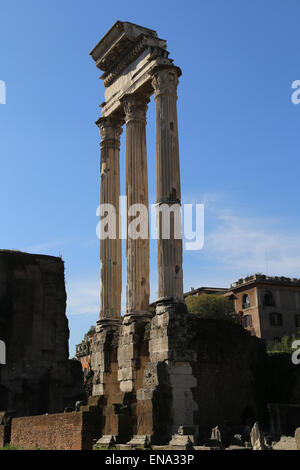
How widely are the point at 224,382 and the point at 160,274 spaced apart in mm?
3785

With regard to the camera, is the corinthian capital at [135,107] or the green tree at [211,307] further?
the green tree at [211,307]

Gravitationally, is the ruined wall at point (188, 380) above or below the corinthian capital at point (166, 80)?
below

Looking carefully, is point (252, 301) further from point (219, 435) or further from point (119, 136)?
point (219, 435)

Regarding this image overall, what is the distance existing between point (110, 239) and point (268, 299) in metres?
30.5

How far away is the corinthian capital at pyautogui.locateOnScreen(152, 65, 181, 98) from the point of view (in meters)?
18.6

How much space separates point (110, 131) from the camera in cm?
2234

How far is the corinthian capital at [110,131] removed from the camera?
22.3 meters

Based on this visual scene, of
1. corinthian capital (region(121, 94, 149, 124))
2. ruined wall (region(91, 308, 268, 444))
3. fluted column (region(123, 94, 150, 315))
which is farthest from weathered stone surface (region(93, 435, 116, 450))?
corinthian capital (region(121, 94, 149, 124))

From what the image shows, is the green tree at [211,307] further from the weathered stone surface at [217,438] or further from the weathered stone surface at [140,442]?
the weathered stone surface at [217,438]

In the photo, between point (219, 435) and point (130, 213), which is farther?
point (130, 213)

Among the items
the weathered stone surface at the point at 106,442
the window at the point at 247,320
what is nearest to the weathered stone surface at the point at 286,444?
the weathered stone surface at the point at 106,442
